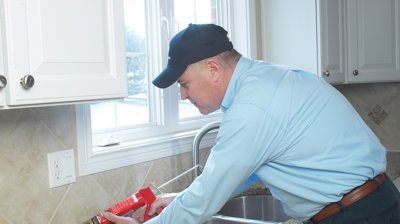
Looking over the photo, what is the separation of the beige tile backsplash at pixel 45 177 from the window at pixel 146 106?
0.09 meters

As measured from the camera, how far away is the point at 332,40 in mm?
2559

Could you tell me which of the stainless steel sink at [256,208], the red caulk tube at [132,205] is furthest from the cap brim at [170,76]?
the stainless steel sink at [256,208]

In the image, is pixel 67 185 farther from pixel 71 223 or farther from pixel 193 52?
pixel 193 52

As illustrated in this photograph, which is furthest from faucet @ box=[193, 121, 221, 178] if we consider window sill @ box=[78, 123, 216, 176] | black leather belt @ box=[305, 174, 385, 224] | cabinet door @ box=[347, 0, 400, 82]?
cabinet door @ box=[347, 0, 400, 82]

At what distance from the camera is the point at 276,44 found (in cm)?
260

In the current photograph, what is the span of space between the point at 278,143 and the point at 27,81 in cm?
68

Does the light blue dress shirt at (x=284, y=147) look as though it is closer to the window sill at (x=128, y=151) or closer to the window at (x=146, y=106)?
the window sill at (x=128, y=151)

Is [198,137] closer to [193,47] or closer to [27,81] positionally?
[193,47]

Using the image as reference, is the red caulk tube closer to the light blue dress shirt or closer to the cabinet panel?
the light blue dress shirt

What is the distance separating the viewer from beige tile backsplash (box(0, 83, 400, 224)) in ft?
4.58

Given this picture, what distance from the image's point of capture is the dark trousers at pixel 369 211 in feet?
4.47

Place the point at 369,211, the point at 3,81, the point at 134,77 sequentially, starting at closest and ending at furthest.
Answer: the point at 3,81, the point at 369,211, the point at 134,77

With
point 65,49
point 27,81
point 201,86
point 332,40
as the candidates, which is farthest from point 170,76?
point 332,40

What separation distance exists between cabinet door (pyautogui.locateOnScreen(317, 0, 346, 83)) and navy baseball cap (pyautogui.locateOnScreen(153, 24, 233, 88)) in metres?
1.23
